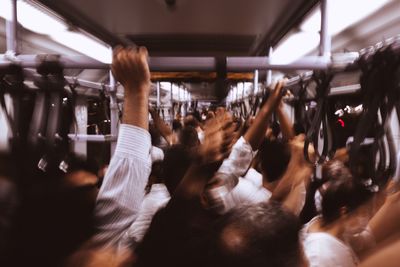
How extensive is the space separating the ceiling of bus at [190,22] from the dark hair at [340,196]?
1.15 m

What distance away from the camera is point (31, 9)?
2.27 m

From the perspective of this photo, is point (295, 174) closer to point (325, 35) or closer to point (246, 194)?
point (246, 194)

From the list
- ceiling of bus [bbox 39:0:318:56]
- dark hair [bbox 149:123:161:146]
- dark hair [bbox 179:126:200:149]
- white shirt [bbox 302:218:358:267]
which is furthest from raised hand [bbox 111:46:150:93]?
dark hair [bbox 149:123:161:146]

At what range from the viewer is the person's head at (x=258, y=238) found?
0.82 metres

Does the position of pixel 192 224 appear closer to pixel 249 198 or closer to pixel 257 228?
pixel 257 228

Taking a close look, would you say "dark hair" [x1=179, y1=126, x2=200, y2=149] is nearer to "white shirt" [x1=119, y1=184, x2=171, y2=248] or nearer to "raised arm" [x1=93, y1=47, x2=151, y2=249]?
"white shirt" [x1=119, y1=184, x2=171, y2=248]

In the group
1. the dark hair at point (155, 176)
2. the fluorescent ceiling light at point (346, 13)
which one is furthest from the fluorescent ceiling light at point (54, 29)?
the fluorescent ceiling light at point (346, 13)

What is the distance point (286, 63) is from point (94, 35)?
2671 millimetres

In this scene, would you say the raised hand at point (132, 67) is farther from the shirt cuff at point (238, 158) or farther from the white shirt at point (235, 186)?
the shirt cuff at point (238, 158)

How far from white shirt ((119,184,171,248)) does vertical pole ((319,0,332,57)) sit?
2.38 feet

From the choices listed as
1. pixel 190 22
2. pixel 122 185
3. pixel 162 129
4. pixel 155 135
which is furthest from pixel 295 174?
pixel 190 22

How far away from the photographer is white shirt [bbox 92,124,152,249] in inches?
32.7

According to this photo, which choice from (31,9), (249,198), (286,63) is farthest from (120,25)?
(286,63)

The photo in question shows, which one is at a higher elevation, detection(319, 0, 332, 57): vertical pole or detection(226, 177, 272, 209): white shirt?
detection(319, 0, 332, 57): vertical pole
